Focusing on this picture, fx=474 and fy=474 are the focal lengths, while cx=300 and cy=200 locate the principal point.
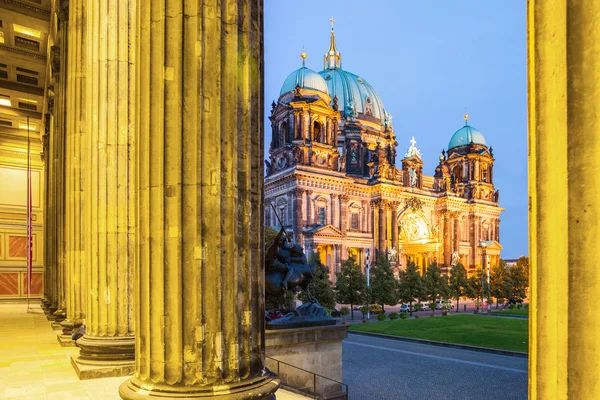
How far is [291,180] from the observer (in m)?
61.6

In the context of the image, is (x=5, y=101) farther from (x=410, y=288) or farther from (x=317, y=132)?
(x=410, y=288)

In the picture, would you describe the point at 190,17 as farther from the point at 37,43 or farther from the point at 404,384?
the point at 37,43

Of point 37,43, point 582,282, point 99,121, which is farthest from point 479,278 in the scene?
point 582,282

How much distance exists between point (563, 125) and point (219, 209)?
162 inches

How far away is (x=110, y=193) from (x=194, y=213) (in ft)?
14.4

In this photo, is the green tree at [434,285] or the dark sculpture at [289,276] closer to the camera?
the dark sculpture at [289,276]

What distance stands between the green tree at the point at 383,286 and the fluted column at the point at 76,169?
42.7 metres

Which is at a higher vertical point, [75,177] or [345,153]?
[345,153]

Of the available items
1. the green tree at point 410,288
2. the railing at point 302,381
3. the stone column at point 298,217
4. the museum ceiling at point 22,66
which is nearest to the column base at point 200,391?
the railing at point 302,381

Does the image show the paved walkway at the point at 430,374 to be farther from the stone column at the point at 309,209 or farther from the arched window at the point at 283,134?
the arched window at the point at 283,134

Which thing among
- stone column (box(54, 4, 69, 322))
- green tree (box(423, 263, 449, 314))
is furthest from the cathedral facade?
stone column (box(54, 4, 69, 322))

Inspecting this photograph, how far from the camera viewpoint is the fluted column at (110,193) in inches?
355

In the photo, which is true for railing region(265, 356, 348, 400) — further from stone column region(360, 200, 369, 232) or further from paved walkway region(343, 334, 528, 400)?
stone column region(360, 200, 369, 232)

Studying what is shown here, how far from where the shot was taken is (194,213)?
217 inches
